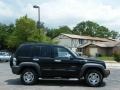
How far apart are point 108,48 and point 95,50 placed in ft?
11.5

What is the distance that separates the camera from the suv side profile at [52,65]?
15.8 metres

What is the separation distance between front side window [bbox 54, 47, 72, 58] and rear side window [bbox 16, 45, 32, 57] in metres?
1.22

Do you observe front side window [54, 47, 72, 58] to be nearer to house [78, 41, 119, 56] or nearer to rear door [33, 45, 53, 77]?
rear door [33, 45, 53, 77]

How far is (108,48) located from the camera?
8188cm

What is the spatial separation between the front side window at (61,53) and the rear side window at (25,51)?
1.22 meters

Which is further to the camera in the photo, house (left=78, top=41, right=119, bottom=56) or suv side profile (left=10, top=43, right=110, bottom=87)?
house (left=78, top=41, right=119, bottom=56)

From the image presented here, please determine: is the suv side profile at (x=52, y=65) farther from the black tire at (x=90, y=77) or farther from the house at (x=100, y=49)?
the house at (x=100, y=49)

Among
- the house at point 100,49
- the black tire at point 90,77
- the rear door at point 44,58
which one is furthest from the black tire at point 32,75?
the house at point 100,49

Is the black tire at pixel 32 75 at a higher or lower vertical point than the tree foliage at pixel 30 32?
lower

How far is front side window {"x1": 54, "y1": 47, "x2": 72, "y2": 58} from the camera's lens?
52.3ft

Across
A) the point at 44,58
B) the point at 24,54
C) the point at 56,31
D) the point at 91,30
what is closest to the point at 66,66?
the point at 44,58

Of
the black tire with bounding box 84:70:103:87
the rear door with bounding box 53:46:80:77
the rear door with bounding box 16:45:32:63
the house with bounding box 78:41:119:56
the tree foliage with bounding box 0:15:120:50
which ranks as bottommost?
the black tire with bounding box 84:70:103:87

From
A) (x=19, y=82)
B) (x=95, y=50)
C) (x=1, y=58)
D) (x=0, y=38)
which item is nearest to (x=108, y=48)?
(x=95, y=50)

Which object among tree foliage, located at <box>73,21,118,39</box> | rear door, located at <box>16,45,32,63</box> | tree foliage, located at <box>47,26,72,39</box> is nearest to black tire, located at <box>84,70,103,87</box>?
rear door, located at <box>16,45,32,63</box>
